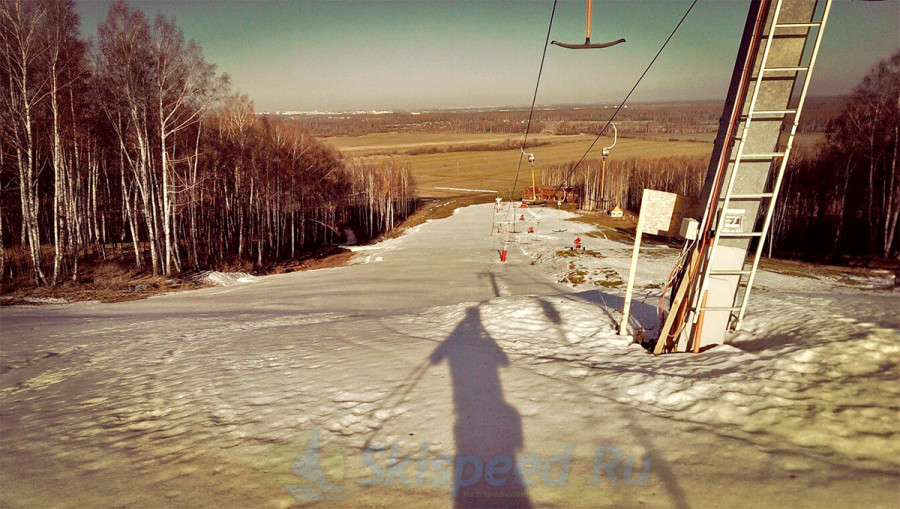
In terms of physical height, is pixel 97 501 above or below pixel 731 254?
below

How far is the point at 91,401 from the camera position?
23.5 feet

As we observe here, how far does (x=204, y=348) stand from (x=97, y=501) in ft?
18.9

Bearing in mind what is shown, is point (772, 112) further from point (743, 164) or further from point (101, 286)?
point (101, 286)

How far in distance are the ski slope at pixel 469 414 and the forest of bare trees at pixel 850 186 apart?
12.4 m

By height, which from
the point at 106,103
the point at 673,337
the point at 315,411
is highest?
the point at 106,103

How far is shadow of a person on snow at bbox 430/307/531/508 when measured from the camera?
4344 mm

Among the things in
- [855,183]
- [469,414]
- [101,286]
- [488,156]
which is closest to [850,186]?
[855,183]

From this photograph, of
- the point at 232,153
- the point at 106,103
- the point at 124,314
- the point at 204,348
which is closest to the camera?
the point at 204,348

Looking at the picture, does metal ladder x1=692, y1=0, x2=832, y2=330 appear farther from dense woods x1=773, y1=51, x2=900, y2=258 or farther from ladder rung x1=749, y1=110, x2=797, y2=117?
dense woods x1=773, y1=51, x2=900, y2=258

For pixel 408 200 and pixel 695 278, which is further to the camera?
pixel 408 200

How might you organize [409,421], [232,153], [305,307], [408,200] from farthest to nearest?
[408,200], [232,153], [305,307], [409,421]

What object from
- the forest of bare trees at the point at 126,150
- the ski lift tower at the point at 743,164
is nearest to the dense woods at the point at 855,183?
the ski lift tower at the point at 743,164

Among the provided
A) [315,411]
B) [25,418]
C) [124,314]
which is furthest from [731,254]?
[124,314]

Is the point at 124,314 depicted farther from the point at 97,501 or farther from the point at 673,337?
the point at 673,337
